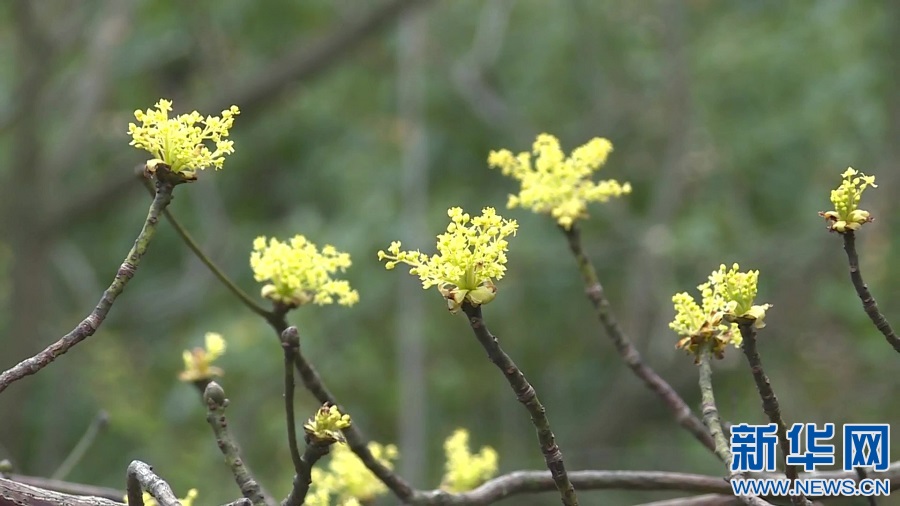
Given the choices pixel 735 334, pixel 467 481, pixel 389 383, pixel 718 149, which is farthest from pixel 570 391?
pixel 735 334

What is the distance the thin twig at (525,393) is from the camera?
0.92 meters

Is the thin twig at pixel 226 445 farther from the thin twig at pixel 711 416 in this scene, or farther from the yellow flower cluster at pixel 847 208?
the yellow flower cluster at pixel 847 208

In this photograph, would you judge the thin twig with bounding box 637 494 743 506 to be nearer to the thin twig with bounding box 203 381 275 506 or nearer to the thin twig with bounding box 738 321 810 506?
the thin twig with bounding box 738 321 810 506

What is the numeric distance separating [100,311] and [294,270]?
0.73 ft

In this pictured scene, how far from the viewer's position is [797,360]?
6.25 m

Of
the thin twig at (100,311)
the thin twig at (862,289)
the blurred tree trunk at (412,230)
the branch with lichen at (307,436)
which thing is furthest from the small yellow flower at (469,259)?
the blurred tree trunk at (412,230)

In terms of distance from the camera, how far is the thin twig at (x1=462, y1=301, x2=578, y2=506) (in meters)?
0.92

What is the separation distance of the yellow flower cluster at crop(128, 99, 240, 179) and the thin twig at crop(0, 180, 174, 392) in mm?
24

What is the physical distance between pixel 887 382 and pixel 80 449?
512 cm

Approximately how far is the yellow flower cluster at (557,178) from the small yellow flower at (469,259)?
43 centimetres

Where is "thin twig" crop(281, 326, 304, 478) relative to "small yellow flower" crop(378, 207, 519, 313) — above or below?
below

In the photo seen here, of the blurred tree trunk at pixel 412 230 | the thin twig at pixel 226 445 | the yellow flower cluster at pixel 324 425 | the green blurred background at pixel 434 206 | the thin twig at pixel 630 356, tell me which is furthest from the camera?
the green blurred background at pixel 434 206

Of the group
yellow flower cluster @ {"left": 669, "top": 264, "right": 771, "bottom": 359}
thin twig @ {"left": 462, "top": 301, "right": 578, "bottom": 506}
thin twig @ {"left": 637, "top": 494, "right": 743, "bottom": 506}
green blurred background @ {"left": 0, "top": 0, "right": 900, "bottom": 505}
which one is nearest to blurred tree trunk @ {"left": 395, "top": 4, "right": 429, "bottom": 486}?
green blurred background @ {"left": 0, "top": 0, "right": 900, "bottom": 505}

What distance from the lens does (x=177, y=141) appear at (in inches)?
40.9
